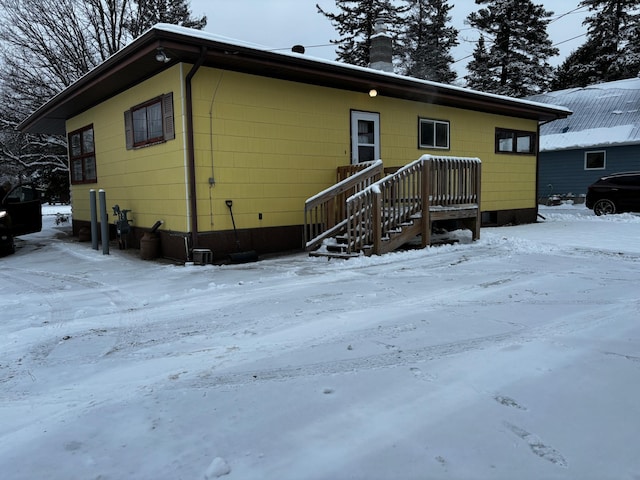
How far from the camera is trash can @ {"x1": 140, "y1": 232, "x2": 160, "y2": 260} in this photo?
26.1 ft

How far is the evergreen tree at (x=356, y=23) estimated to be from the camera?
28875 mm

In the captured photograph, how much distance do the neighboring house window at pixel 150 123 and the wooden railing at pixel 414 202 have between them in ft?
11.1

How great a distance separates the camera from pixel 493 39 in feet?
101

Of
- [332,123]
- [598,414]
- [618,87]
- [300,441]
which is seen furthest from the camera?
[618,87]

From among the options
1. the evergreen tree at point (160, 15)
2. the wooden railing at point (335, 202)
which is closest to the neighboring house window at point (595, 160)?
the wooden railing at point (335, 202)

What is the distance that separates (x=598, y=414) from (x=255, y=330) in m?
2.48

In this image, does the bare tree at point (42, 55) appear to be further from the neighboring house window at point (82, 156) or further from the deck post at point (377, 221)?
the deck post at point (377, 221)

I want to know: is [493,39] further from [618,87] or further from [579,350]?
[579,350]

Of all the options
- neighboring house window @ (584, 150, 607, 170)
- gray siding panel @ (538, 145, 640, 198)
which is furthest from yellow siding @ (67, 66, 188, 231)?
neighboring house window @ (584, 150, 607, 170)

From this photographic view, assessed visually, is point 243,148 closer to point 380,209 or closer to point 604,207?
point 380,209

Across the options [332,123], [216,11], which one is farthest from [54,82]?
[332,123]

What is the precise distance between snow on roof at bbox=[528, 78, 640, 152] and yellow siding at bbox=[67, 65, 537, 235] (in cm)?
1383

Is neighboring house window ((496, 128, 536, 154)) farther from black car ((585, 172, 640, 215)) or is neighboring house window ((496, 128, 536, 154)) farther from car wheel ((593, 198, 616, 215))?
car wheel ((593, 198, 616, 215))

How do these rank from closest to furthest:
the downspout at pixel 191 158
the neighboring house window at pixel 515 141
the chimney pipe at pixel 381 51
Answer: the downspout at pixel 191 158 → the chimney pipe at pixel 381 51 → the neighboring house window at pixel 515 141
